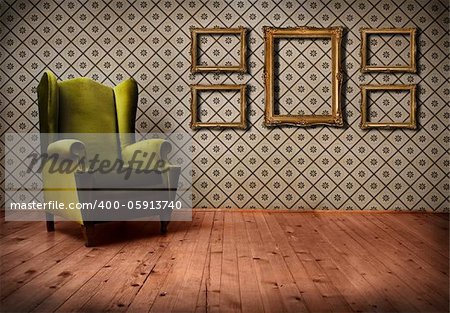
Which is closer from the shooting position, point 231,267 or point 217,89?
point 231,267

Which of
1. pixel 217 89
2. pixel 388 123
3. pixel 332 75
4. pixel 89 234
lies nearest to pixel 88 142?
pixel 89 234

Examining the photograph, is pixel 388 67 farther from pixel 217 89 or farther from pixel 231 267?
pixel 231 267

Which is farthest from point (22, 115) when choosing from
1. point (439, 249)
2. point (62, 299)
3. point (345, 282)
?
point (439, 249)

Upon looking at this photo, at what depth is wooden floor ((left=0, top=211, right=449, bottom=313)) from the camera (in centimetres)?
182

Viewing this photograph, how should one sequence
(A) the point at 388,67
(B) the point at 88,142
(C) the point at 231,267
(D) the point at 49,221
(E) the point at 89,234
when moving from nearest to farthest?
(C) the point at 231,267 < (E) the point at 89,234 < (D) the point at 49,221 < (B) the point at 88,142 < (A) the point at 388,67

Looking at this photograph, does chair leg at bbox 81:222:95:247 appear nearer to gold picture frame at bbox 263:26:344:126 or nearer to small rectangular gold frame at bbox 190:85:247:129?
small rectangular gold frame at bbox 190:85:247:129

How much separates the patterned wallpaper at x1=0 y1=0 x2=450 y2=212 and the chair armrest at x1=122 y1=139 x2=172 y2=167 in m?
0.77

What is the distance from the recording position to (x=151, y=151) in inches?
130

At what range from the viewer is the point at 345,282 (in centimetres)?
209

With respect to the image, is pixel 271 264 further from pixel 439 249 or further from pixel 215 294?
pixel 439 249

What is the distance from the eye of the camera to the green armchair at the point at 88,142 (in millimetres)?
2861

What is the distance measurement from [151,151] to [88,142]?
529 mm

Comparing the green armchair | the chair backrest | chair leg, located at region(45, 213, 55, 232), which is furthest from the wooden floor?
the chair backrest

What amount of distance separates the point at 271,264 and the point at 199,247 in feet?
1.88
